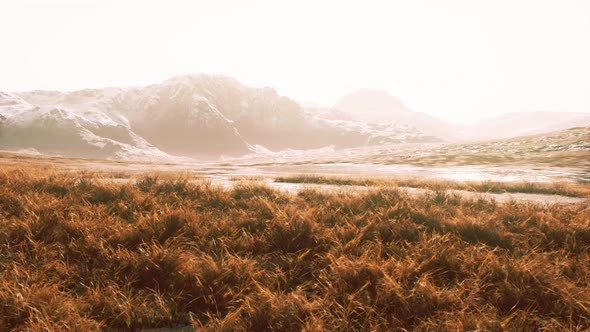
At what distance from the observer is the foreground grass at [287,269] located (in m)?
2.84

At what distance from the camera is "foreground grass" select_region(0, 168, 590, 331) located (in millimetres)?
2836

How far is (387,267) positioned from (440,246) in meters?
1.23

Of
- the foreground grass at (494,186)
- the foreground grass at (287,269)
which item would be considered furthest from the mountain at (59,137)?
the foreground grass at (287,269)

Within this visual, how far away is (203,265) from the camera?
372 centimetres

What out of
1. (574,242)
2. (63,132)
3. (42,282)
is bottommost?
(574,242)

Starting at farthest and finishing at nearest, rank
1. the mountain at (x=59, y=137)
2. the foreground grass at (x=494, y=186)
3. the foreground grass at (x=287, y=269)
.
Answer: the mountain at (x=59, y=137), the foreground grass at (x=494, y=186), the foreground grass at (x=287, y=269)

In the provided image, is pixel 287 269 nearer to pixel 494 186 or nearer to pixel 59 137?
pixel 494 186

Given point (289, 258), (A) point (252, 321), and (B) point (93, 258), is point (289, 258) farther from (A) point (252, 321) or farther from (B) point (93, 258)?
(B) point (93, 258)

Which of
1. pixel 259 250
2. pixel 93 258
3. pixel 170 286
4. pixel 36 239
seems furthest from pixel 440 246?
pixel 36 239

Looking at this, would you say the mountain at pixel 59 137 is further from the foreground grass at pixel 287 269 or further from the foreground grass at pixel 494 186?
the foreground grass at pixel 287 269

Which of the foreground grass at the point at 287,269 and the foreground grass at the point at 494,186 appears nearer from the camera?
the foreground grass at the point at 287,269

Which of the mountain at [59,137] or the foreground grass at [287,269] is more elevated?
the mountain at [59,137]

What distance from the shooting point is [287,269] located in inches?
156

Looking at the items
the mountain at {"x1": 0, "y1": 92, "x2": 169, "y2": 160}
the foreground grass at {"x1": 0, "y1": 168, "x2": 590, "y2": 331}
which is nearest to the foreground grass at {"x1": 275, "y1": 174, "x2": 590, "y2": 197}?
the foreground grass at {"x1": 0, "y1": 168, "x2": 590, "y2": 331}
